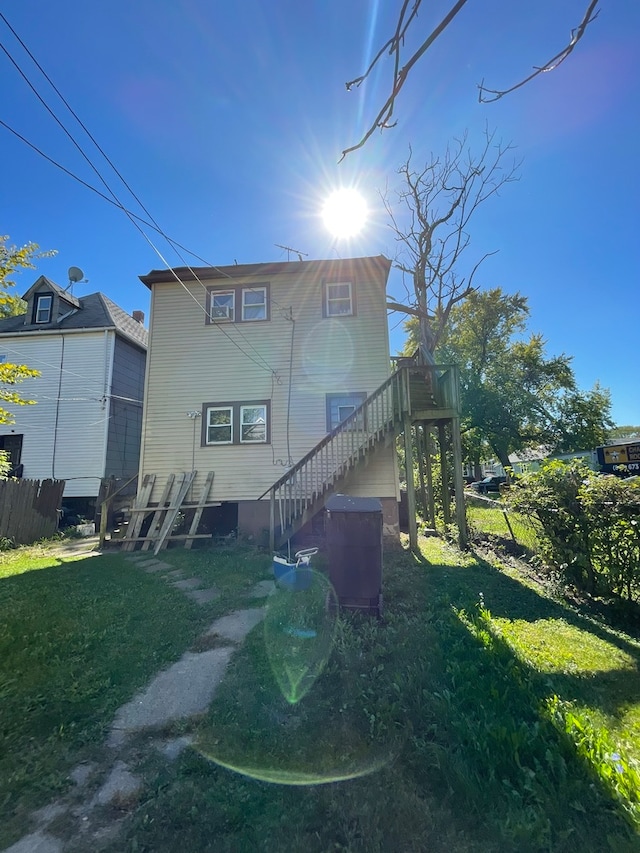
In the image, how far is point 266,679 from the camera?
3.33 m

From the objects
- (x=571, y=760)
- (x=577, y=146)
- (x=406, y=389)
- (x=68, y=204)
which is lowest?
(x=571, y=760)

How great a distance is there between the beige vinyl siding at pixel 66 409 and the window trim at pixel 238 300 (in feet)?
19.9

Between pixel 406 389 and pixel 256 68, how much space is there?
6.07m

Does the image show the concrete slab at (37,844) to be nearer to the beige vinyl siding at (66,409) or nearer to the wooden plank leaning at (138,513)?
the wooden plank leaning at (138,513)

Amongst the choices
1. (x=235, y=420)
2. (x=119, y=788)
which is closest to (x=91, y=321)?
(x=235, y=420)

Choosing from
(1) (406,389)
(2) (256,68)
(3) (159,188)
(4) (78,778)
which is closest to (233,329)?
(3) (159,188)

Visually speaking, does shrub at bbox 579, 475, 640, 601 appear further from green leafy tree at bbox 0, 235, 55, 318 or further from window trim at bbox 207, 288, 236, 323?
green leafy tree at bbox 0, 235, 55, 318

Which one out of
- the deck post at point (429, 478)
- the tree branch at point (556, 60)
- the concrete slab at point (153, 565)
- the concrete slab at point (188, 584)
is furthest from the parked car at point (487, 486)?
the tree branch at point (556, 60)

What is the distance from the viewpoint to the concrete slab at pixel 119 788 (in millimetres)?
2104

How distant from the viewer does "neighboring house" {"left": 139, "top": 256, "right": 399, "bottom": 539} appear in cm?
1068

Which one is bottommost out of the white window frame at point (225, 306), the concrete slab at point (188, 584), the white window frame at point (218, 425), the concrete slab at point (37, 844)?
the concrete slab at point (37, 844)

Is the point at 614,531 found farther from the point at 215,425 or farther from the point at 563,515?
the point at 215,425

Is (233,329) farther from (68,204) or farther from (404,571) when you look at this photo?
(404,571)

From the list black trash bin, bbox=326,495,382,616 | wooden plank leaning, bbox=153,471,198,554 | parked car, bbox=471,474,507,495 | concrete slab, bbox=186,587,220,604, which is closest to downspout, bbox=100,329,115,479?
wooden plank leaning, bbox=153,471,198,554
